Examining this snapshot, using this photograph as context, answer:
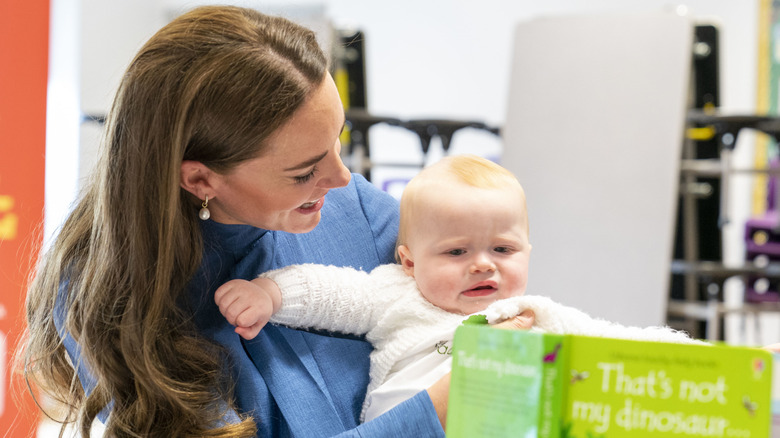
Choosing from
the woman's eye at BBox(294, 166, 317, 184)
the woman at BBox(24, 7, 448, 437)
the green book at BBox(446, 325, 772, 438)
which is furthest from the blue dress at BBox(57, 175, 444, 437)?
the green book at BBox(446, 325, 772, 438)

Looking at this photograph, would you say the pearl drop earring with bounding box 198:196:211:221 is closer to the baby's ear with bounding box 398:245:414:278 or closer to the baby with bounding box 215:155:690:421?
the baby with bounding box 215:155:690:421

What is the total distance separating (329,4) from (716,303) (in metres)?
4.35

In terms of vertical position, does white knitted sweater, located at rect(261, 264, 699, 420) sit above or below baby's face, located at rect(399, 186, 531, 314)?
below

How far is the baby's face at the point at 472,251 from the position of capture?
1.32 meters

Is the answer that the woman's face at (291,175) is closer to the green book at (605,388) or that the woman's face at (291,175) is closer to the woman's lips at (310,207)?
the woman's lips at (310,207)

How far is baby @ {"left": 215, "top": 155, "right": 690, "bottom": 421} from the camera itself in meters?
1.27

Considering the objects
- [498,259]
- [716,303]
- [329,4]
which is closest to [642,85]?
[716,303]

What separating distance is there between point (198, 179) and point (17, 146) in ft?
6.49

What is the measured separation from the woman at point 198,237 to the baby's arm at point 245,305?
5 cm

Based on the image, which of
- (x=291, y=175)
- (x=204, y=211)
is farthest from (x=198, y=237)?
(x=291, y=175)

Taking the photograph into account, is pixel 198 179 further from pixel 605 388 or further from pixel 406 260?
pixel 605 388

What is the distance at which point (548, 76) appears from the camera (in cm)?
386

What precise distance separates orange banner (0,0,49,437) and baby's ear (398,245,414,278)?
6.23ft

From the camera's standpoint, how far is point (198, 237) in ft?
3.93
